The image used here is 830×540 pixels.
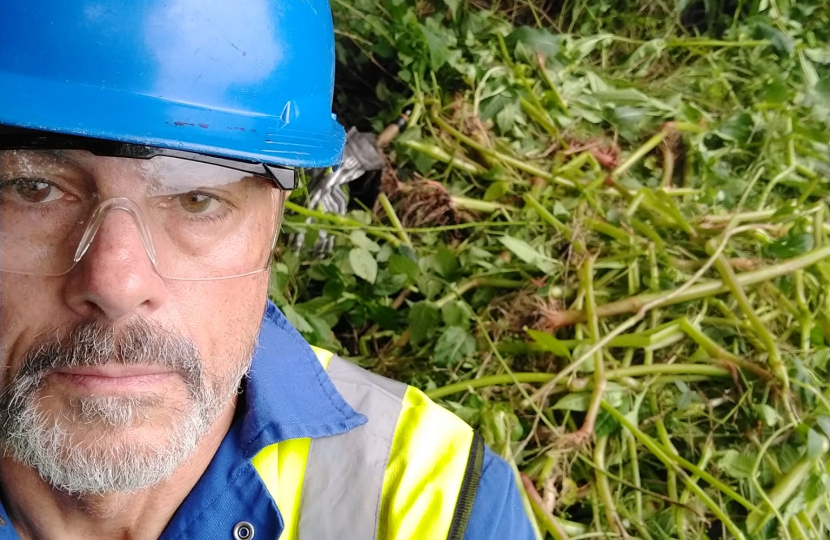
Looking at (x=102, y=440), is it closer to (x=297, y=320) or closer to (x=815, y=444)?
(x=297, y=320)

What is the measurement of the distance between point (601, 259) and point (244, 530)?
1.30 meters

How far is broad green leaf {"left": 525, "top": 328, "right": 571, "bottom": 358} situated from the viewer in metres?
1.55

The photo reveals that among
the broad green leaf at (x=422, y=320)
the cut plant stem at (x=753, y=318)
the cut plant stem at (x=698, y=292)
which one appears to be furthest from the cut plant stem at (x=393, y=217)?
the cut plant stem at (x=753, y=318)

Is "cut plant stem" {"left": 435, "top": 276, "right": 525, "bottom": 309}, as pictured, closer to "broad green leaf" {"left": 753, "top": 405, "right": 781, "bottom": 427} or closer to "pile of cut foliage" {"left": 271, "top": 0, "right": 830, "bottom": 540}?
"pile of cut foliage" {"left": 271, "top": 0, "right": 830, "bottom": 540}

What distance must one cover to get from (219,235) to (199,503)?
0.43 m

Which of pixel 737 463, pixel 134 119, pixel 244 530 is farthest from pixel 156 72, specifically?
pixel 737 463

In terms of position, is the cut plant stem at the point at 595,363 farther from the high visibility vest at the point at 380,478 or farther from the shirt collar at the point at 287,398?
the shirt collar at the point at 287,398

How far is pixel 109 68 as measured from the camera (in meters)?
0.72

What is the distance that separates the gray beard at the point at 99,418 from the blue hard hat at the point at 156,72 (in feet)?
0.84

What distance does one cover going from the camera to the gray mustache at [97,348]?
0.75m

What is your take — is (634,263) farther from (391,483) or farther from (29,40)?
(29,40)

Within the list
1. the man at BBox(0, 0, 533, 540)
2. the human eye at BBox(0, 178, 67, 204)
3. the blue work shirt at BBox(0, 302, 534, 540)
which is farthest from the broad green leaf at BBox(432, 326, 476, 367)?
the human eye at BBox(0, 178, 67, 204)

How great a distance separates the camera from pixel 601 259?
71.8 inches

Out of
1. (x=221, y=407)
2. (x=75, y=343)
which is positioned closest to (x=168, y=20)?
(x=75, y=343)
